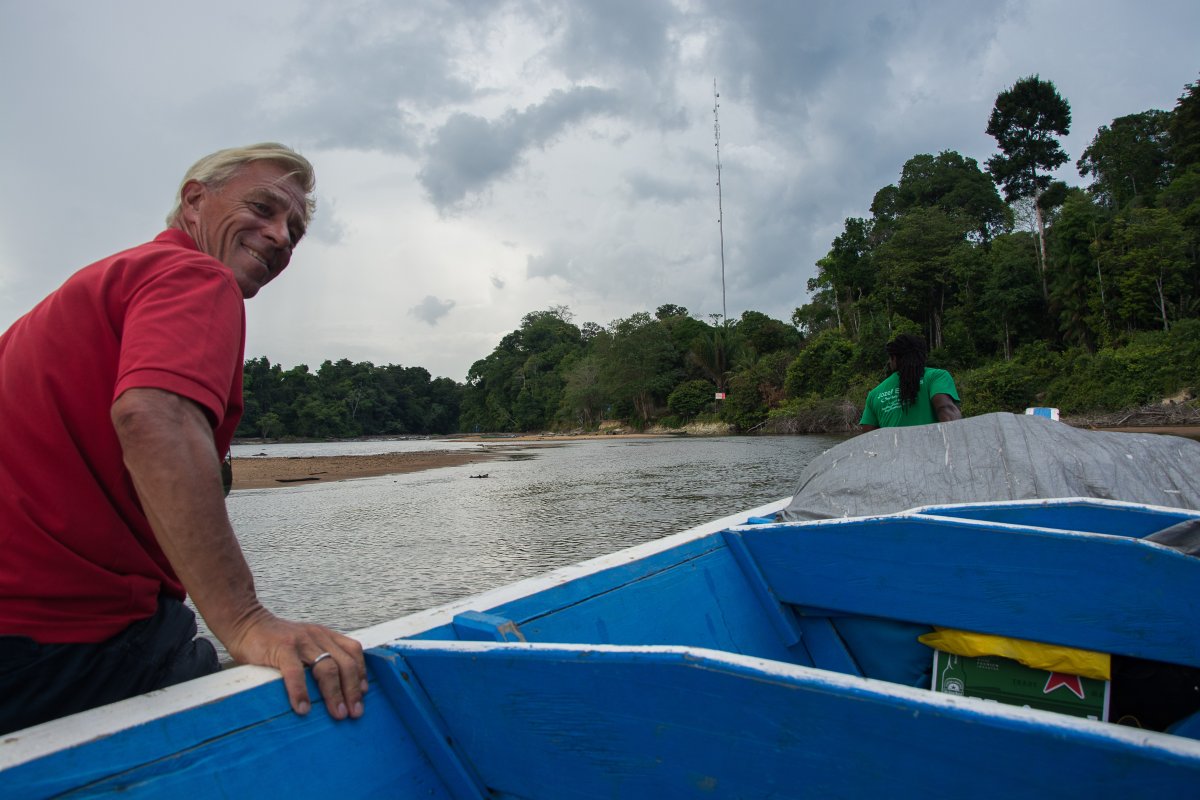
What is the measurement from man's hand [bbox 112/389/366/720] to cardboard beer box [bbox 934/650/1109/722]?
1.66 m

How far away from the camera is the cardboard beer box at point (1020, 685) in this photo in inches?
69.9

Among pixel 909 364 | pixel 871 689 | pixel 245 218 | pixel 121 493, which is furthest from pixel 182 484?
pixel 909 364

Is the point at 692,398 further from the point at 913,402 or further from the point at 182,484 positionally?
the point at 182,484

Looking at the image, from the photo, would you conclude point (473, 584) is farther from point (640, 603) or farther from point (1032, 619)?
point (1032, 619)

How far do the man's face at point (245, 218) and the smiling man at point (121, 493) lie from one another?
26 centimetres

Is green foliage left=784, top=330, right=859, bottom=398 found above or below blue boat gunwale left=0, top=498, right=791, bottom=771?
above

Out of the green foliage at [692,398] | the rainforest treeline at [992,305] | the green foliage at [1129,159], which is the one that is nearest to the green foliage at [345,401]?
the rainforest treeline at [992,305]

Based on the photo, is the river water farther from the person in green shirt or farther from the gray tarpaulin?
the gray tarpaulin

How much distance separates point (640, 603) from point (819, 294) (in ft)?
195

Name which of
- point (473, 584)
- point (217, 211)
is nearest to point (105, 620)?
point (217, 211)

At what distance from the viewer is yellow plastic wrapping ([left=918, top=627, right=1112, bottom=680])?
1715mm

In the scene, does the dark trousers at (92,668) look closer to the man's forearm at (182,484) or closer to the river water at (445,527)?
the man's forearm at (182,484)

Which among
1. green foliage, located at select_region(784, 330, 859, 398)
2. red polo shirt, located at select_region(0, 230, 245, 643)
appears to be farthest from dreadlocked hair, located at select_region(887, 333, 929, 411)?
green foliage, located at select_region(784, 330, 859, 398)

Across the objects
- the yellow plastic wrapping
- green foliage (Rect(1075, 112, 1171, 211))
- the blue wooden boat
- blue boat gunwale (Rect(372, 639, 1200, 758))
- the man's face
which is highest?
green foliage (Rect(1075, 112, 1171, 211))
